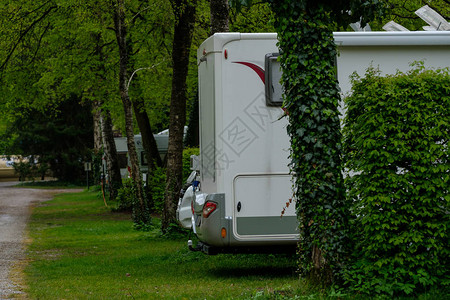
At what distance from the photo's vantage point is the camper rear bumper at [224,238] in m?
10.1

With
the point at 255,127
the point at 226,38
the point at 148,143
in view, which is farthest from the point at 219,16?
the point at 148,143

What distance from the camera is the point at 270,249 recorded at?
10562 mm

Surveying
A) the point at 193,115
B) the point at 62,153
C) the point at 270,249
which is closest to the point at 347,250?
the point at 270,249

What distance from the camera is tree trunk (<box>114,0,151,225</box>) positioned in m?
18.8

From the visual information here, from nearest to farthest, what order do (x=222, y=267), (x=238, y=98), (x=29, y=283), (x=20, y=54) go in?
(x=238, y=98) → (x=29, y=283) → (x=222, y=267) → (x=20, y=54)

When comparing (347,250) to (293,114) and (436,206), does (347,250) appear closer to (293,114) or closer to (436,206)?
(436,206)

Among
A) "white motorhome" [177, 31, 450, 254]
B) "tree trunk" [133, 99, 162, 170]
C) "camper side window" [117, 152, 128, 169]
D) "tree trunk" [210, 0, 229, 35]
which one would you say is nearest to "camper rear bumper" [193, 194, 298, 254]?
"white motorhome" [177, 31, 450, 254]

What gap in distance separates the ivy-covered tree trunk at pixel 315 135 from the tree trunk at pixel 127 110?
10.8 meters

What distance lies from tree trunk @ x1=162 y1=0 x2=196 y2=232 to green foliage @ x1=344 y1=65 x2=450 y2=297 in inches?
393

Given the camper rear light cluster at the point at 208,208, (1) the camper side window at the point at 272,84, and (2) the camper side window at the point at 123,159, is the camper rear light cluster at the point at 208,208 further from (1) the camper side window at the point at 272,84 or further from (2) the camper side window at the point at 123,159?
(2) the camper side window at the point at 123,159

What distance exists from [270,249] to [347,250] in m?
2.59

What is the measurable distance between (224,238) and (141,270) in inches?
101

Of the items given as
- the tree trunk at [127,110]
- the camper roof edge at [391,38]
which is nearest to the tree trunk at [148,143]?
the tree trunk at [127,110]

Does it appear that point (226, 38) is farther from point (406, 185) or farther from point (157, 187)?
point (157, 187)
